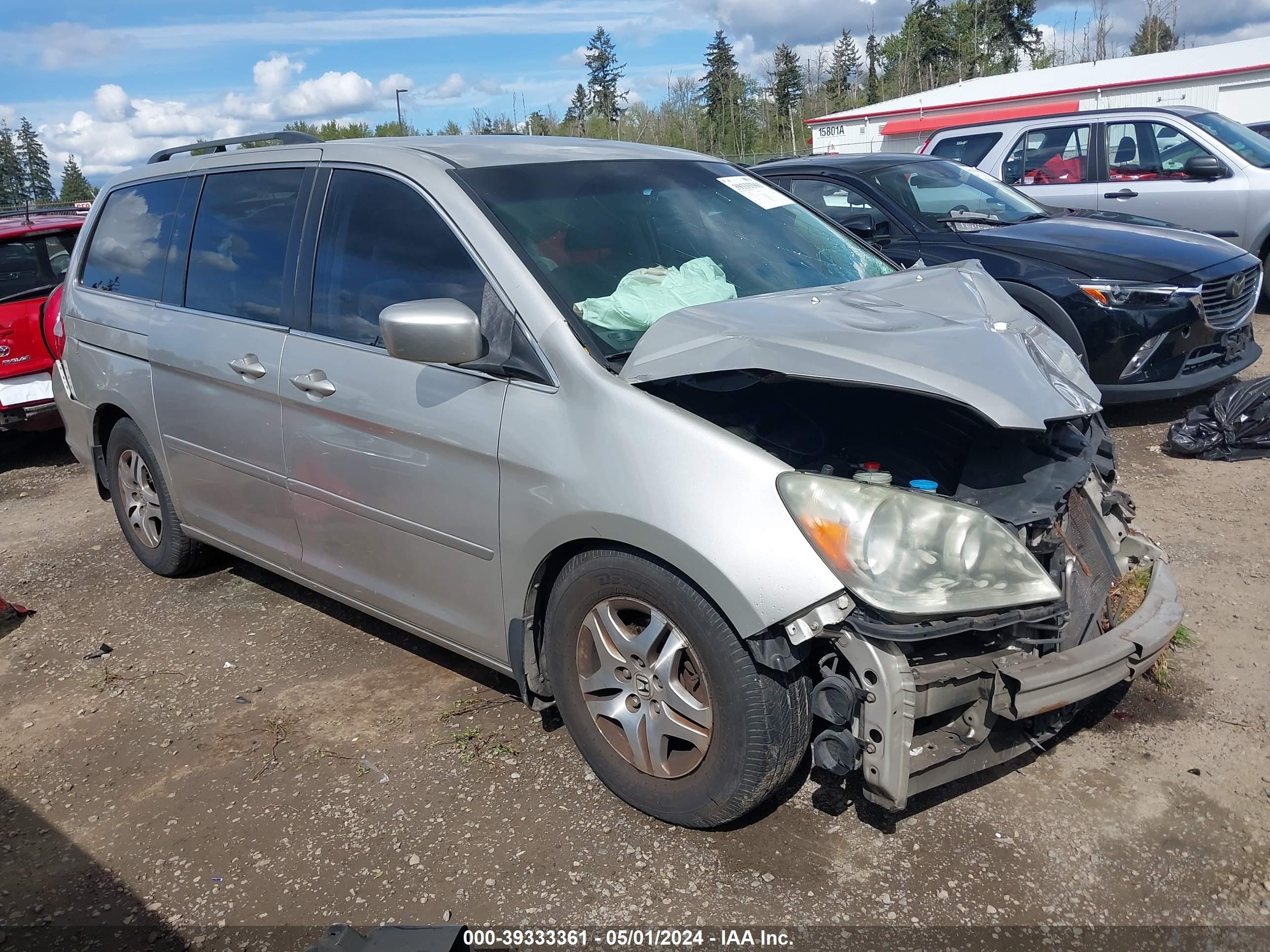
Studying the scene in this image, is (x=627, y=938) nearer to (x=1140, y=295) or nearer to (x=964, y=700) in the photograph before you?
(x=964, y=700)

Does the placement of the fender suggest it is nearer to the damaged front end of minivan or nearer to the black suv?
the black suv

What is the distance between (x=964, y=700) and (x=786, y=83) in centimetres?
6069

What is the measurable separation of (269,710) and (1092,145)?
906 centimetres

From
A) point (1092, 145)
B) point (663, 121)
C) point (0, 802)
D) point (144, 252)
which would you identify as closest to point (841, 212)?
point (1092, 145)

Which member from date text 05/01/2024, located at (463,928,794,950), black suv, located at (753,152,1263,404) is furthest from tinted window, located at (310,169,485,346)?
black suv, located at (753,152,1263,404)

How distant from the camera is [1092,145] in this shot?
9414 mm

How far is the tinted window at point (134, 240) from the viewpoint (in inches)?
173

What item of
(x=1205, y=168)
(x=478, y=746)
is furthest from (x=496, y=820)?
(x=1205, y=168)

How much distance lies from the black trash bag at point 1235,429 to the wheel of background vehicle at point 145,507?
5.54m

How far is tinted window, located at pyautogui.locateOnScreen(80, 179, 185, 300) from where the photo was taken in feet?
14.4

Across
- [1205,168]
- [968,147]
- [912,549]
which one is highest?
[968,147]

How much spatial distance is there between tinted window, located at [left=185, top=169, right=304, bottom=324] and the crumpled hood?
170 cm

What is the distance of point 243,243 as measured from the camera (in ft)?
12.9

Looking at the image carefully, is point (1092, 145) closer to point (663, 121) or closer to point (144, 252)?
point (144, 252)
